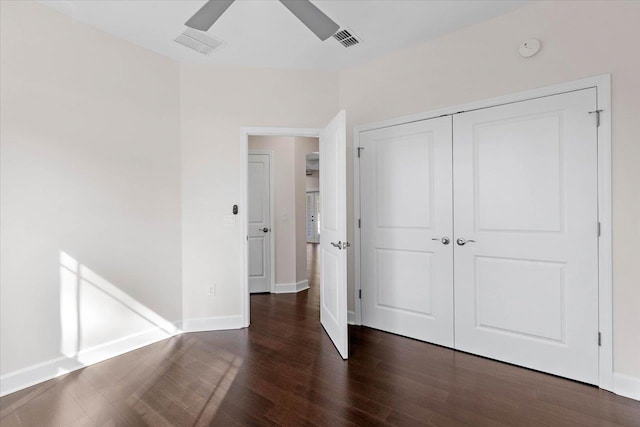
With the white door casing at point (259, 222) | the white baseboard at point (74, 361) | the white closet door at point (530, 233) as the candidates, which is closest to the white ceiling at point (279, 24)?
the white closet door at point (530, 233)

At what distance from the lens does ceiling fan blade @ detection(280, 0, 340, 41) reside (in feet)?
7.32

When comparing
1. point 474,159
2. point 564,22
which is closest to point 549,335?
point 474,159

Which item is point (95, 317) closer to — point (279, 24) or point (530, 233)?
point (279, 24)

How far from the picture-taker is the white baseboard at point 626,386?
1994mm

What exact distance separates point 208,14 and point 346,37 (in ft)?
3.94

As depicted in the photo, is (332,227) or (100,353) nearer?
(100,353)

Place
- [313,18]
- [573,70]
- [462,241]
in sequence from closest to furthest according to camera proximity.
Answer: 1. [573,70]
2. [313,18]
3. [462,241]

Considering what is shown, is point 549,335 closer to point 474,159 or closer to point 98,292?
point 474,159

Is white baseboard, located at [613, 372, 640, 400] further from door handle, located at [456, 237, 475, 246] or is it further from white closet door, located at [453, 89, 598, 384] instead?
door handle, located at [456, 237, 475, 246]

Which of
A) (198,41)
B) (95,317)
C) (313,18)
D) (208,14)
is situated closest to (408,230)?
(313,18)

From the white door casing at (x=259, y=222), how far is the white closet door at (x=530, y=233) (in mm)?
2861

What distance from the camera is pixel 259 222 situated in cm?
471

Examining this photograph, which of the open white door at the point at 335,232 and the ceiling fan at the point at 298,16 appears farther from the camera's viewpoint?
the open white door at the point at 335,232

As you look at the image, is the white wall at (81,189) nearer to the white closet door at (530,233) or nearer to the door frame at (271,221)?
the door frame at (271,221)
